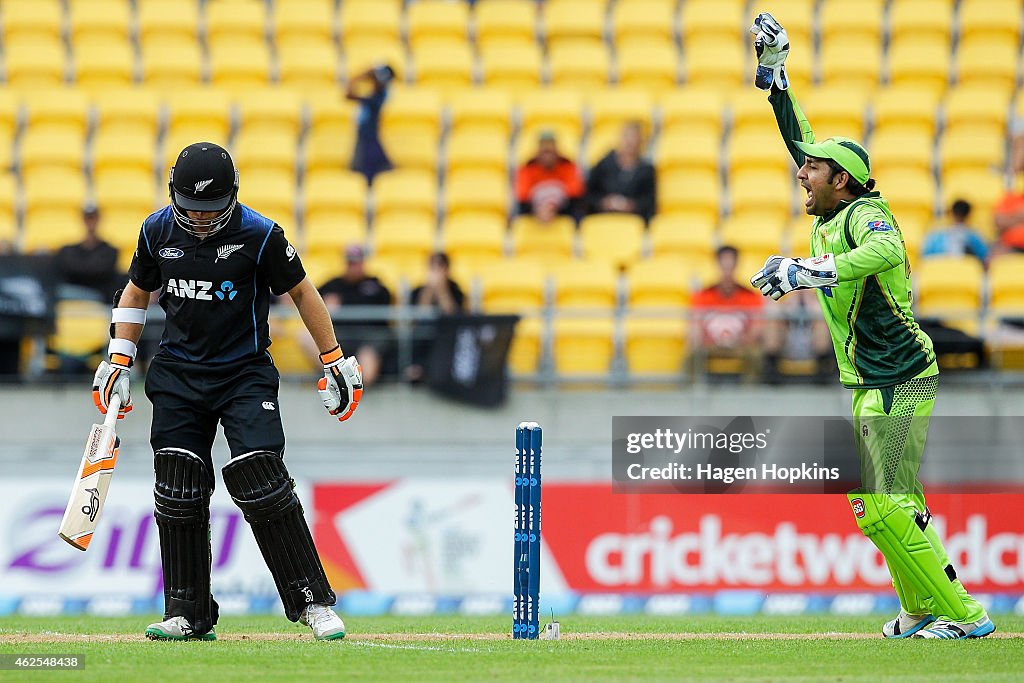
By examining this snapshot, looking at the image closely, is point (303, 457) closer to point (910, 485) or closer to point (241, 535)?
point (241, 535)

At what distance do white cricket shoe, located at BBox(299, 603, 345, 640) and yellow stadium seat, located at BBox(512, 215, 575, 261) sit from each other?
768 cm

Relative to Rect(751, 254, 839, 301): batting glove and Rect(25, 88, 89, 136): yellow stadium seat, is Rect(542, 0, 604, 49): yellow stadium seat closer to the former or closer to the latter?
Rect(25, 88, 89, 136): yellow stadium seat

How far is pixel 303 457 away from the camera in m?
12.2

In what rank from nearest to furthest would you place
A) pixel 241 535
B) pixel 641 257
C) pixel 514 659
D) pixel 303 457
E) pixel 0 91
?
1. pixel 514 659
2. pixel 241 535
3. pixel 303 457
4. pixel 641 257
5. pixel 0 91

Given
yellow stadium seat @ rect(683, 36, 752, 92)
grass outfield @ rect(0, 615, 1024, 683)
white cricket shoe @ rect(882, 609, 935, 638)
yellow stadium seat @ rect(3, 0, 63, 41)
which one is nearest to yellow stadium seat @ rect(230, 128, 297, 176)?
yellow stadium seat @ rect(3, 0, 63, 41)

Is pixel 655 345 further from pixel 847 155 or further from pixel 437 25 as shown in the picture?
pixel 437 25

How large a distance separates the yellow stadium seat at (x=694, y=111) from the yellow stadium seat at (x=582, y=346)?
3.84 m

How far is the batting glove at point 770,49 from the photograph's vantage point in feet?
26.3

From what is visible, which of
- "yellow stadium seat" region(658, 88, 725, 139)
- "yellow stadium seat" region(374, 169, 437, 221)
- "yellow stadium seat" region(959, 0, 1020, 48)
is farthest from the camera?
"yellow stadium seat" region(959, 0, 1020, 48)

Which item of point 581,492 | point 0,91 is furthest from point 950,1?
point 0,91

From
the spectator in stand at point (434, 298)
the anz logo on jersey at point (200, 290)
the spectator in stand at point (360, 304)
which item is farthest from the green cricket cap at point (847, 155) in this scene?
the spectator in stand at point (360, 304)

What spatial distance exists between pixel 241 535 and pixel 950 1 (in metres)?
10.9

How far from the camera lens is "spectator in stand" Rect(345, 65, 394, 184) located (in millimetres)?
15703

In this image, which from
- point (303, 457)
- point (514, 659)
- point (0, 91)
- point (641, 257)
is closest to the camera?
point (514, 659)
